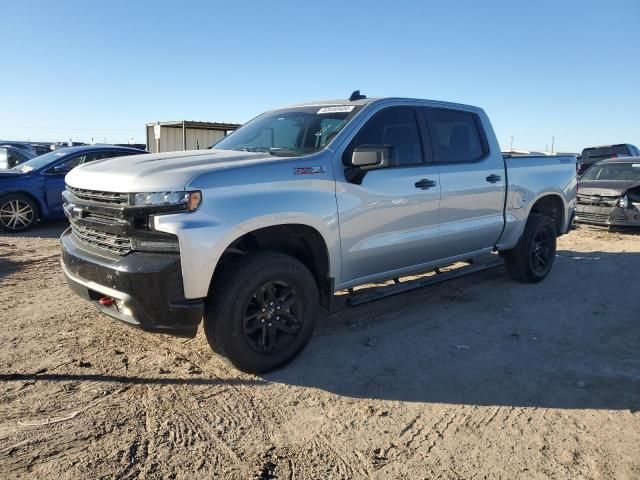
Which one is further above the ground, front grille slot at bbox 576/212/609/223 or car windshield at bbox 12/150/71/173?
car windshield at bbox 12/150/71/173

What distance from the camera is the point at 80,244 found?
3.79m

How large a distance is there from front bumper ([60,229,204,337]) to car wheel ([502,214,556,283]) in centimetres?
431

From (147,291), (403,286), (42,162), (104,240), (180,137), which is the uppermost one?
(180,137)

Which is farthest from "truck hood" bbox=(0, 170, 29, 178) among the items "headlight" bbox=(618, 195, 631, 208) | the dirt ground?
"headlight" bbox=(618, 195, 631, 208)

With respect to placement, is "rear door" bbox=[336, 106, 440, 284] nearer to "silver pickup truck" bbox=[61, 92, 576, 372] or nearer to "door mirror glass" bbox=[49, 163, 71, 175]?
"silver pickup truck" bbox=[61, 92, 576, 372]

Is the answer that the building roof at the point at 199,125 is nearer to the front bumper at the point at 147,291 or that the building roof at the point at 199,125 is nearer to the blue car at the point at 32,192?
the blue car at the point at 32,192

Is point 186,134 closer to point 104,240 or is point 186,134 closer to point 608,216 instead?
point 608,216

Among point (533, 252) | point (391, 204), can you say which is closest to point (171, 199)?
point (391, 204)

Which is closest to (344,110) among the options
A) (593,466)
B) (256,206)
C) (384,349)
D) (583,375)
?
(256,206)

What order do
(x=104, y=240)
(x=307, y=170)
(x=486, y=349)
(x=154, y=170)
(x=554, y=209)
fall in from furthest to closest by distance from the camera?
(x=554, y=209) < (x=486, y=349) < (x=307, y=170) < (x=104, y=240) < (x=154, y=170)

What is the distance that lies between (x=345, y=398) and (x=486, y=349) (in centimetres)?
149

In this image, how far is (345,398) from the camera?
3.44 metres

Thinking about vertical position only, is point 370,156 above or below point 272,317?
above

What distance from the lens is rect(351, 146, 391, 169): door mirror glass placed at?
3.85 metres
